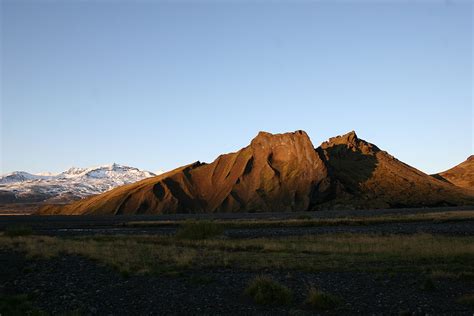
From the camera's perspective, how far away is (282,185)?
120 meters

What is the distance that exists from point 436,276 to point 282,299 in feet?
22.2

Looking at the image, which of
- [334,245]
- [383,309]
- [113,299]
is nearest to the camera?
[383,309]

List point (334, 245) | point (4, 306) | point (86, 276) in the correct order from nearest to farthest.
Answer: point (4, 306), point (86, 276), point (334, 245)

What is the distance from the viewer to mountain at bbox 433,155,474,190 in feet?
555

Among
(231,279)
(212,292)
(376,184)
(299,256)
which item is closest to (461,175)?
(376,184)

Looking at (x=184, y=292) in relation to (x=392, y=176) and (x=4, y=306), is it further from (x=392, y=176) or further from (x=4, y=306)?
(x=392, y=176)

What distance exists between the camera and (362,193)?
386 ft

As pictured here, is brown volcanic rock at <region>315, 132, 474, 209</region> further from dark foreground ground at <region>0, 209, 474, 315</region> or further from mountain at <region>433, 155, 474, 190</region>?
dark foreground ground at <region>0, 209, 474, 315</region>

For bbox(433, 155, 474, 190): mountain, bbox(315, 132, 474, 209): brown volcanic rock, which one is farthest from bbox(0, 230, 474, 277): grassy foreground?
bbox(433, 155, 474, 190): mountain

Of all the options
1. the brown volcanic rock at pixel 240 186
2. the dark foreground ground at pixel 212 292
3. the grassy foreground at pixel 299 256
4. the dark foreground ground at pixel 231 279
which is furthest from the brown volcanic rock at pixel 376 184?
the dark foreground ground at pixel 212 292

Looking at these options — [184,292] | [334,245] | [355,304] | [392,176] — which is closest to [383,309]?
[355,304]

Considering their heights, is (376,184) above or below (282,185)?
below

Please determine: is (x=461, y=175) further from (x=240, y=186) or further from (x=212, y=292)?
(x=212, y=292)

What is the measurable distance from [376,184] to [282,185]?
23466 mm
